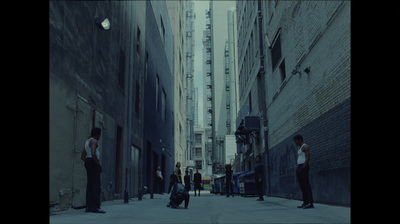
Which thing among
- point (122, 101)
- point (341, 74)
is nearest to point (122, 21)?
point (122, 101)

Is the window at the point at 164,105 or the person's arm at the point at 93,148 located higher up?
the window at the point at 164,105

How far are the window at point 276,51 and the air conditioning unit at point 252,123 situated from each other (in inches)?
208

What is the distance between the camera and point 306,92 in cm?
1240

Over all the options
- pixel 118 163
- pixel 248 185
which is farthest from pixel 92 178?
pixel 248 185

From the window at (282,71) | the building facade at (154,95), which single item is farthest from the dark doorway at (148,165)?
the window at (282,71)

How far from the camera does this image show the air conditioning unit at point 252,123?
22859 millimetres

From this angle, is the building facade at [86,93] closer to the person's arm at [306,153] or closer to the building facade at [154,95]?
the building facade at [154,95]

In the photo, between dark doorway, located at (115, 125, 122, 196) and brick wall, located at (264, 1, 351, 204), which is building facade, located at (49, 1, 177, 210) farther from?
brick wall, located at (264, 1, 351, 204)

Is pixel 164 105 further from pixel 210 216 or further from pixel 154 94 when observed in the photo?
pixel 210 216
